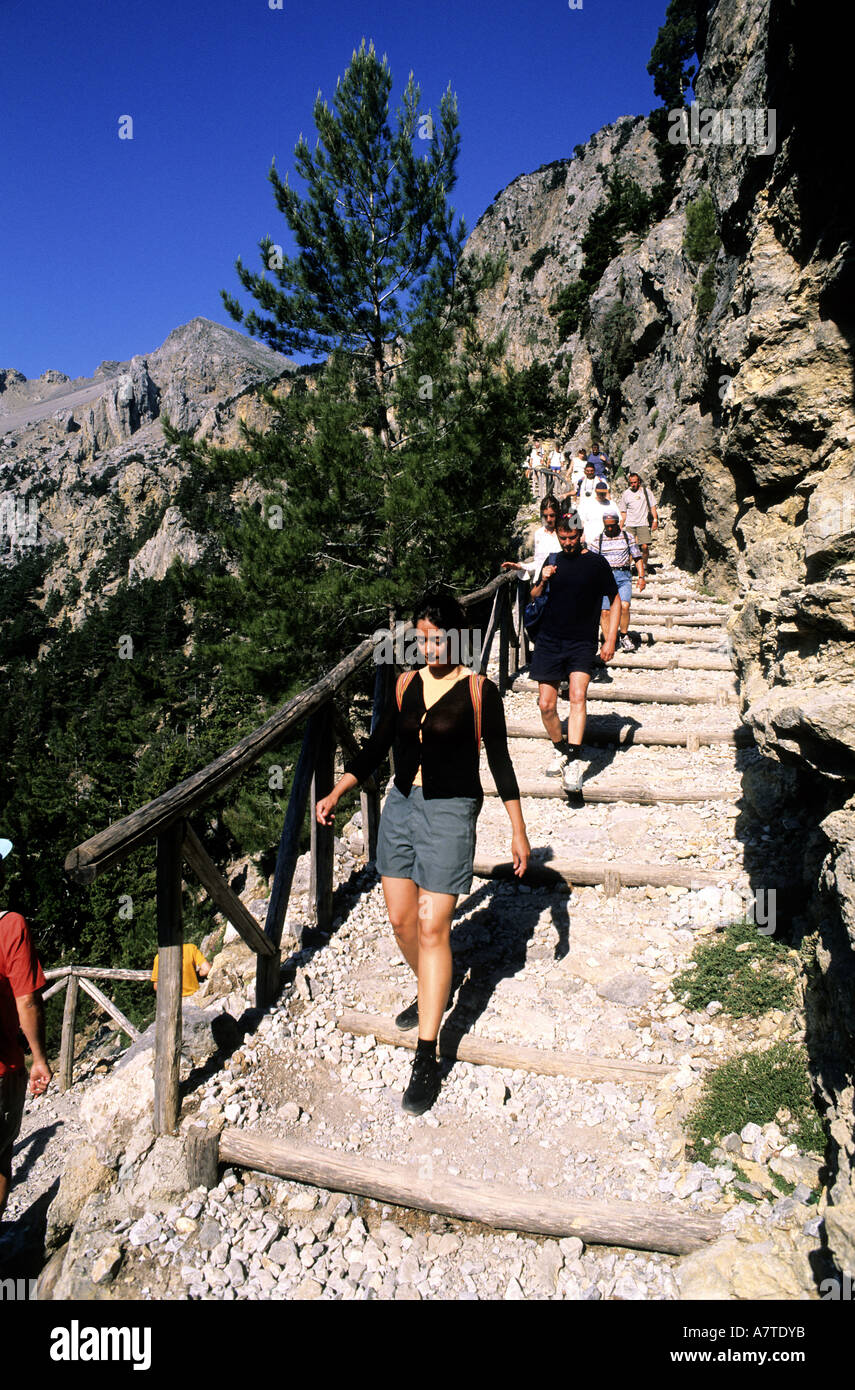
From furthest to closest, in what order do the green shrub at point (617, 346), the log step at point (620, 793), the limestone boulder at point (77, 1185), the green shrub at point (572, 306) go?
the green shrub at point (572, 306) < the green shrub at point (617, 346) < the log step at point (620, 793) < the limestone boulder at point (77, 1185)

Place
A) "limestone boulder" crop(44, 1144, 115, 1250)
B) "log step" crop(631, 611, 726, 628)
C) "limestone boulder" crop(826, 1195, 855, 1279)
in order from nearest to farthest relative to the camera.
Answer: "limestone boulder" crop(826, 1195, 855, 1279) < "limestone boulder" crop(44, 1144, 115, 1250) < "log step" crop(631, 611, 726, 628)

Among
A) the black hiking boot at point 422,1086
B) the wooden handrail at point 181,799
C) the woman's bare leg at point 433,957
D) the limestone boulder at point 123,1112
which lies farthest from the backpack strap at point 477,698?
the limestone boulder at point 123,1112

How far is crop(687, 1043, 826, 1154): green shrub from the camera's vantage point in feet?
8.46

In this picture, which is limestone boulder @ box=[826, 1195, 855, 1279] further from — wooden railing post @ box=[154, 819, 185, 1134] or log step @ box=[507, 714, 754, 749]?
log step @ box=[507, 714, 754, 749]

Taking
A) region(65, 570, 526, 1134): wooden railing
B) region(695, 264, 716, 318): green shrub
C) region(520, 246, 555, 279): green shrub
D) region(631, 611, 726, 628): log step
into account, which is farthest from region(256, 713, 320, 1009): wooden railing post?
region(520, 246, 555, 279): green shrub

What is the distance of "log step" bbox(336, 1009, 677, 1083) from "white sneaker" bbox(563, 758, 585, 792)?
2402 mm

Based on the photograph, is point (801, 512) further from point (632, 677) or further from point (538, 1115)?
point (632, 677)

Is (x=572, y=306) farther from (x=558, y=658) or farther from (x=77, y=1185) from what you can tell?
(x=77, y=1185)

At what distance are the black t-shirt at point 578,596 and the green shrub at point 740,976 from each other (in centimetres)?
249

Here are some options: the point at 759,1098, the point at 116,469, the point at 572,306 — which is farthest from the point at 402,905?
the point at 116,469

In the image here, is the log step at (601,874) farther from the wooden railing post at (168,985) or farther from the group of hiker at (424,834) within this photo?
the wooden railing post at (168,985)

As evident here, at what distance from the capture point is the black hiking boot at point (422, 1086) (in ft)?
9.54

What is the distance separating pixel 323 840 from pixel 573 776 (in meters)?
2.11
